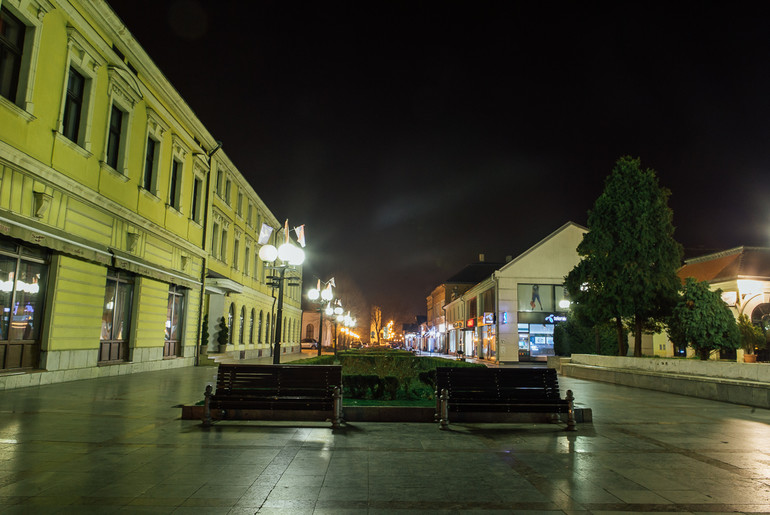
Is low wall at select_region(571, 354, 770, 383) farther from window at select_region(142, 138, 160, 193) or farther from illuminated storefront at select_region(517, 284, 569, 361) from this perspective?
window at select_region(142, 138, 160, 193)

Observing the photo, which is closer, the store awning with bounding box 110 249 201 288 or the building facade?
the store awning with bounding box 110 249 201 288

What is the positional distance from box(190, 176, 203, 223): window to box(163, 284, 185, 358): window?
3.89 m

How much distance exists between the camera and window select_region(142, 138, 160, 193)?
19.9 meters

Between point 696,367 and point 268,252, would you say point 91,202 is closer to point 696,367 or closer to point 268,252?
point 268,252

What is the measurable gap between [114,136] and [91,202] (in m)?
3.39

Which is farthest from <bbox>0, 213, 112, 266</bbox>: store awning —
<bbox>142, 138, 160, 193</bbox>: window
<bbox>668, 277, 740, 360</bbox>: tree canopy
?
<bbox>668, 277, 740, 360</bbox>: tree canopy

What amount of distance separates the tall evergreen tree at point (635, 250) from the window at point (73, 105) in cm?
1992

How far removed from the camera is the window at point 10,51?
1195cm

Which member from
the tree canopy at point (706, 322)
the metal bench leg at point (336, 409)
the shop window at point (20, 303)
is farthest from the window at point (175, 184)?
the tree canopy at point (706, 322)

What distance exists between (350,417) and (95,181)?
470 inches

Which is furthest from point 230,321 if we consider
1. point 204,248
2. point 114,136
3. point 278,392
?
point 278,392

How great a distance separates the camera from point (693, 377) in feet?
48.7

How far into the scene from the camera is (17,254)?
12.5 metres

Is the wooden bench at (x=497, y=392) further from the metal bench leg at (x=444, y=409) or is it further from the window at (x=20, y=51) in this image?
the window at (x=20, y=51)
